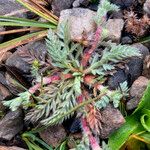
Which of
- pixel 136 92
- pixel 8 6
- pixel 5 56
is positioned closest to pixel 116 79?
pixel 136 92

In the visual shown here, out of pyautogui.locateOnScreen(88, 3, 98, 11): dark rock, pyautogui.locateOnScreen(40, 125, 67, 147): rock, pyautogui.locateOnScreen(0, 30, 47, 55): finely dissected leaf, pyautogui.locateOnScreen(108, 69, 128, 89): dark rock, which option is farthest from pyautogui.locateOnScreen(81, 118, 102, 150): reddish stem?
pyautogui.locateOnScreen(88, 3, 98, 11): dark rock

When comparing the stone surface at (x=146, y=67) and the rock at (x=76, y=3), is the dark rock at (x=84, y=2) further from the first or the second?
the stone surface at (x=146, y=67)

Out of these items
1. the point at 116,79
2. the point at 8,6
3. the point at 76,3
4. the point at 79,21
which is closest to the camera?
the point at 116,79

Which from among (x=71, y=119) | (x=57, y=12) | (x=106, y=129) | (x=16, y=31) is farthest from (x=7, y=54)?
(x=106, y=129)

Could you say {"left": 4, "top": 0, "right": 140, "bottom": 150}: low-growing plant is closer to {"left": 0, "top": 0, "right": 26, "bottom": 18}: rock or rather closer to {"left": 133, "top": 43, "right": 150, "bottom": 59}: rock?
{"left": 133, "top": 43, "right": 150, "bottom": 59}: rock

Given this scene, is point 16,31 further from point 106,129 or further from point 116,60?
point 106,129

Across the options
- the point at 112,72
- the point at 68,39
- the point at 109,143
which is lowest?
the point at 109,143

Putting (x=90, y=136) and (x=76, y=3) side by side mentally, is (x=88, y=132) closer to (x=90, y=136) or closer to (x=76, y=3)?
(x=90, y=136)
